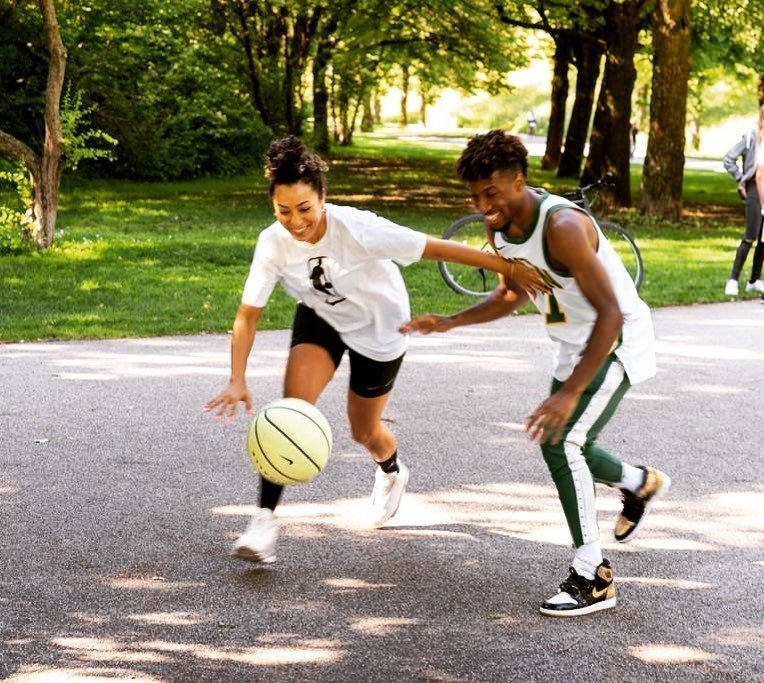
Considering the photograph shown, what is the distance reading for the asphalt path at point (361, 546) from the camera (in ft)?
12.6

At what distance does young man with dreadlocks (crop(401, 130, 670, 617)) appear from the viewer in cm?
395

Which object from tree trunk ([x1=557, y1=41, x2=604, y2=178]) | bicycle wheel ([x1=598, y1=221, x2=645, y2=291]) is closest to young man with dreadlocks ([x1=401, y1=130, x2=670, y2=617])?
bicycle wheel ([x1=598, y1=221, x2=645, y2=291])

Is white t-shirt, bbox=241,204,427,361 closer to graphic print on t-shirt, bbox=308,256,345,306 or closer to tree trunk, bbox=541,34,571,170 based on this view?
graphic print on t-shirt, bbox=308,256,345,306

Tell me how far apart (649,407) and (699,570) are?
2.98m

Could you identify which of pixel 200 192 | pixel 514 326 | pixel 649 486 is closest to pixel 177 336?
pixel 514 326

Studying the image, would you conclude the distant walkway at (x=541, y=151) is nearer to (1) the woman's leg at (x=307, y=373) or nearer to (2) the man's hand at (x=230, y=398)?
(1) the woman's leg at (x=307, y=373)

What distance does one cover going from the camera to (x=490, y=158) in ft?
13.2

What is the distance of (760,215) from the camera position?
39.5ft

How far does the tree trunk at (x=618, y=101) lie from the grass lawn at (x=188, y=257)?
58.7 inches

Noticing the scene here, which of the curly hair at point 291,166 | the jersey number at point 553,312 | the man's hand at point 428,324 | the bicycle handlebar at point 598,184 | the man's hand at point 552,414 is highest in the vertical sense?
the curly hair at point 291,166

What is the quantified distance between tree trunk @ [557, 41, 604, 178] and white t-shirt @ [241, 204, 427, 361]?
26.9 meters

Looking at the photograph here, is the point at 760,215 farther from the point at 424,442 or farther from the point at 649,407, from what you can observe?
the point at 424,442

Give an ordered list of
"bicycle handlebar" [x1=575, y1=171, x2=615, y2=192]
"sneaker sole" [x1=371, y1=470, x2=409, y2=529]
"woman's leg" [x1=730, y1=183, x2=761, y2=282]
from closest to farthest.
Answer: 1. "sneaker sole" [x1=371, y1=470, x2=409, y2=529]
2. "bicycle handlebar" [x1=575, y1=171, x2=615, y2=192]
3. "woman's leg" [x1=730, y1=183, x2=761, y2=282]

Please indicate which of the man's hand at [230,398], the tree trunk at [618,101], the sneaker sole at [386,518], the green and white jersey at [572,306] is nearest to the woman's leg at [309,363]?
the man's hand at [230,398]
